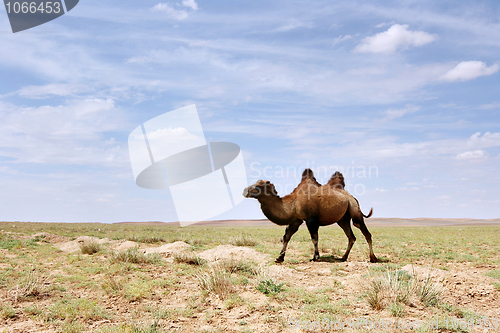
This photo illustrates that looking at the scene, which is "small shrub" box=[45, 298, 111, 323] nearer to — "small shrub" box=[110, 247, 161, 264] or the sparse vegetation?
the sparse vegetation

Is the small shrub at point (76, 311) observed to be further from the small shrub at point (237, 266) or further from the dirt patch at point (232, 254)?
the dirt patch at point (232, 254)

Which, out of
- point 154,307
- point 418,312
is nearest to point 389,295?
point 418,312

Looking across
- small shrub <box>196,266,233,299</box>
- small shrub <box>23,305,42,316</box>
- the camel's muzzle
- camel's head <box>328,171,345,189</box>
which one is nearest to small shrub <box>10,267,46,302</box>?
small shrub <box>23,305,42,316</box>

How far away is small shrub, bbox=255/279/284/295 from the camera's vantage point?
26.3 ft

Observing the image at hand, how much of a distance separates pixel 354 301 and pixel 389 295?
0.79m

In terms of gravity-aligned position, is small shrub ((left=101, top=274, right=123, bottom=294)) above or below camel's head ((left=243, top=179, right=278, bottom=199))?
below

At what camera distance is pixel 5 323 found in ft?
22.8

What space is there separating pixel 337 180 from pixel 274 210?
10.6ft

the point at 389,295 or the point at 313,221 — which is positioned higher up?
the point at 313,221

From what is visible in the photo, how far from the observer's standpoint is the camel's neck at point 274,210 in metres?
12.1

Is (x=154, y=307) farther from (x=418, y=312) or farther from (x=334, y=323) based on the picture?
(x=418, y=312)

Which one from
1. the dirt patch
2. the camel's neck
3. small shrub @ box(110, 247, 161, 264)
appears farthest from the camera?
the dirt patch

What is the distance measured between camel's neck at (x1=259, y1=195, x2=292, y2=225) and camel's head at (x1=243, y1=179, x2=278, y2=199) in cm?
18

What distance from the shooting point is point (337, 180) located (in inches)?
539
